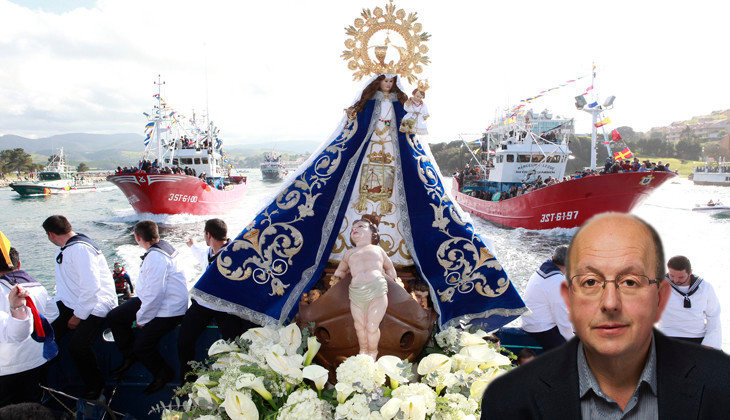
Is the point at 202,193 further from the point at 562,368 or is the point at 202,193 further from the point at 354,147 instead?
the point at 562,368

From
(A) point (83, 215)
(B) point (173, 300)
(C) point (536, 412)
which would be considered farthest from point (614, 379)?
(A) point (83, 215)

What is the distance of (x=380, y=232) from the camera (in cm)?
394

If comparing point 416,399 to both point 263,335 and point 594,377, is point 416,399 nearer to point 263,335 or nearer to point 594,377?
point 594,377

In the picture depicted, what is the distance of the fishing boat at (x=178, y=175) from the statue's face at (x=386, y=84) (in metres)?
24.1

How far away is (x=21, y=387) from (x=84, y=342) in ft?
1.93

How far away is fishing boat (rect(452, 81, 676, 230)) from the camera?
1919 cm

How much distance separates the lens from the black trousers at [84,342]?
4164 mm

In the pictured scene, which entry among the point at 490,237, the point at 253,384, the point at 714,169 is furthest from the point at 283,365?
the point at 714,169

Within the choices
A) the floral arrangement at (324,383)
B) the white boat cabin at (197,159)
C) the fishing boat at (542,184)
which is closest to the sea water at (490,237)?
the fishing boat at (542,184)

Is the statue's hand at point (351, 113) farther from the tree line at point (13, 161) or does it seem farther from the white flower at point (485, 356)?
the tree line at point (13, 161)

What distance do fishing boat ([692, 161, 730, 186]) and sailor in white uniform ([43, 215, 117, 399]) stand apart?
6444cm

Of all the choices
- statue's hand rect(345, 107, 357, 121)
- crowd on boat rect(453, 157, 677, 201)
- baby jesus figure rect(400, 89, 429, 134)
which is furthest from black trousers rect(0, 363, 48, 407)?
crowd on boat rect(453, 157, 677, 201)

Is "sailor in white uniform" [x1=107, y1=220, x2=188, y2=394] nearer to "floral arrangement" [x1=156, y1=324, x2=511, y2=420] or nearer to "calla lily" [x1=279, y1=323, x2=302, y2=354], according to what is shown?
"floral arrangement" [x1=156, y1=324, x2=511, y2=420]

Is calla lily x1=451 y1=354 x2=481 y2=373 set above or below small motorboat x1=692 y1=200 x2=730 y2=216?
above
